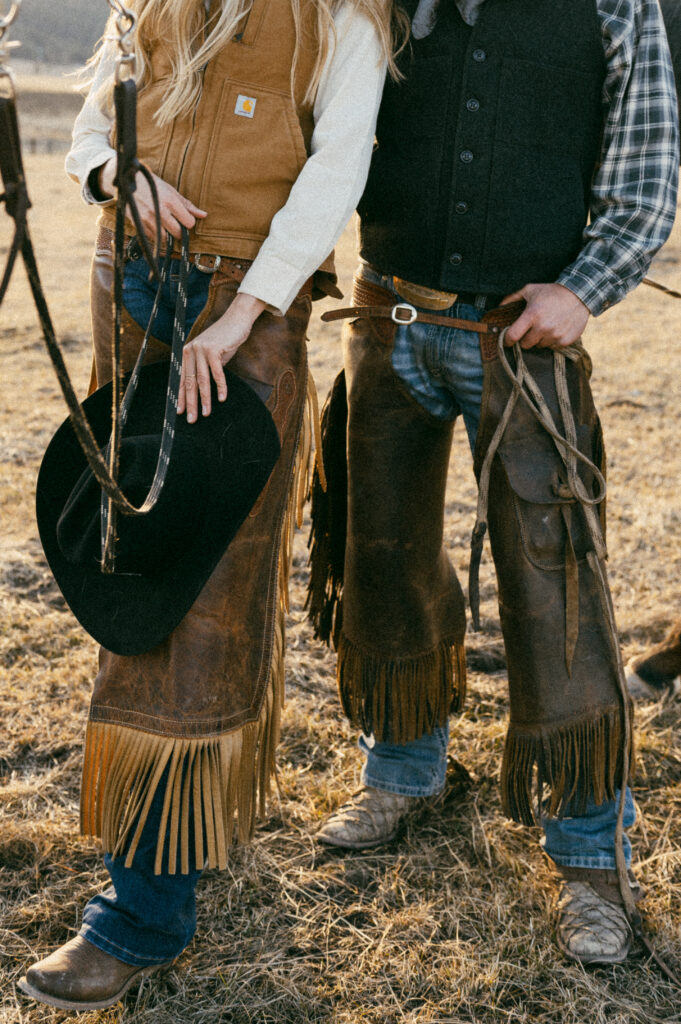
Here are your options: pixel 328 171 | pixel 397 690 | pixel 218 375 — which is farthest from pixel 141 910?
pixel 328 171

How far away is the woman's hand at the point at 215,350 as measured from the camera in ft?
4.87

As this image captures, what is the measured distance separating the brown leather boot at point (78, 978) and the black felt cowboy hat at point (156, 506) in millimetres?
600

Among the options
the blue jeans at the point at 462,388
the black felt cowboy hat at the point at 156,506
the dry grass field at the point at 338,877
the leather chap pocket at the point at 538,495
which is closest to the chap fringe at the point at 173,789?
the black felt cowboy hat at the point at 156,506

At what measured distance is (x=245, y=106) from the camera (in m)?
1.48

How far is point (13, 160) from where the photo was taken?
940 mm

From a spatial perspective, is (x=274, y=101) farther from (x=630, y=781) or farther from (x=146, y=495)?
(x=630, y=781)

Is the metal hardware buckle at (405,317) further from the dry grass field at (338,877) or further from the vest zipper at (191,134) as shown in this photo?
the dry grass field at (338,877)

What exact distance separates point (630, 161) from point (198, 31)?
2.70 ft

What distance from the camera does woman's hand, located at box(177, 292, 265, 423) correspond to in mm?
1483

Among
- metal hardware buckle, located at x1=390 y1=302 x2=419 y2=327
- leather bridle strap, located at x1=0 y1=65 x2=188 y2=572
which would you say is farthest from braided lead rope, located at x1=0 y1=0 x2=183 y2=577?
metal hardware buckle, located at x1=390 y1=302 x2=419 y2=327

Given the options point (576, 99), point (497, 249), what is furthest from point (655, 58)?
point (497, 249)

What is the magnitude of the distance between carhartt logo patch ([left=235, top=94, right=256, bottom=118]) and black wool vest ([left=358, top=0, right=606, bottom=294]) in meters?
0.36

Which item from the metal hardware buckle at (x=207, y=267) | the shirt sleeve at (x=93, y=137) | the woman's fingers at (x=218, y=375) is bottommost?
the woman's fingers at (x=218, y=375)

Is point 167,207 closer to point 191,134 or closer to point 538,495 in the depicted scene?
point 191,134
